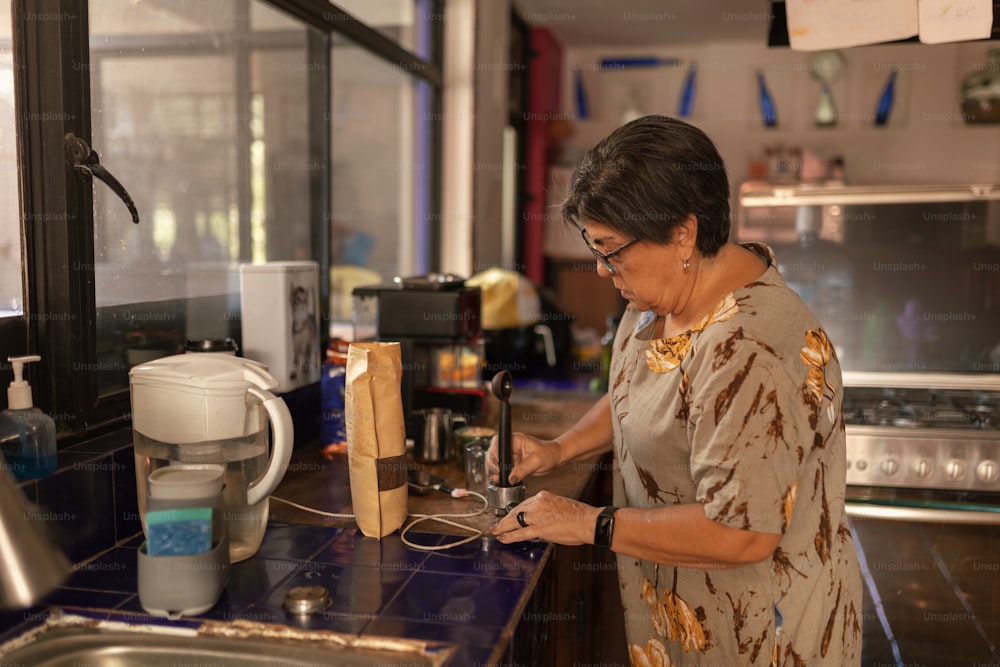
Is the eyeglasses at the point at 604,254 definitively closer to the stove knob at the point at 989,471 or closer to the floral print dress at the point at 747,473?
the floral print dress at the point at 747,473

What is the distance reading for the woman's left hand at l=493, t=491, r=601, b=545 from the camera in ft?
4.11

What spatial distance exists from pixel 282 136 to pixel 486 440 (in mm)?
1150

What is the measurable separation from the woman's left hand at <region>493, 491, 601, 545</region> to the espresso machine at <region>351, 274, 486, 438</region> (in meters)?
0.65

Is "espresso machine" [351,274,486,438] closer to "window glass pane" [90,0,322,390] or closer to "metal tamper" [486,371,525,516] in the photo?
"window glass pane" [90,0,322,390]

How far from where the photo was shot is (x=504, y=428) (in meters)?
1.42

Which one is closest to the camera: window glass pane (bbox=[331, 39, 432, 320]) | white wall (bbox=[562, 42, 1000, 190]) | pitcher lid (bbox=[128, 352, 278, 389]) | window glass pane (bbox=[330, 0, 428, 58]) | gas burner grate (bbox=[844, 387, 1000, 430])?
pitcher lid (bbox=[128, 352, 278, 389])

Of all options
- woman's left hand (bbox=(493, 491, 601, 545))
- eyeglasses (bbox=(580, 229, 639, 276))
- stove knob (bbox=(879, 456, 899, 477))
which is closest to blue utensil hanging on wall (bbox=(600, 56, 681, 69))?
stove knob (bbox=(879, 456, 899, 477))

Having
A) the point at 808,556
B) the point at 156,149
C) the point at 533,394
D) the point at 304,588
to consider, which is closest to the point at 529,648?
the point at 304,588

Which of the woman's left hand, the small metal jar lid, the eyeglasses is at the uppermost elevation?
the eyeglasses

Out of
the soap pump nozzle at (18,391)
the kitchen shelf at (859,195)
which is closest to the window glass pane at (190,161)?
the soap pump nozzle at (18,391)

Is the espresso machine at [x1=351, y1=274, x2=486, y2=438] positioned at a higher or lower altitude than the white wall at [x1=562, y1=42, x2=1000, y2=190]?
lower

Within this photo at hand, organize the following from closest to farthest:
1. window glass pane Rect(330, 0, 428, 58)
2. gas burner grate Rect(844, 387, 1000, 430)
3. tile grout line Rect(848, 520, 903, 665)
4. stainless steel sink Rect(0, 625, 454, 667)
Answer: stainless steel sink Rect(0, 625, 454, 667) → tile grout line Rect(848, 520, 903, 665) → gas burner grate Rect(844, 387, 1000, 430) → window glass pane Rect(330, 0, 428, 58)

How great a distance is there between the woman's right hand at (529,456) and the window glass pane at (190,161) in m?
0.69

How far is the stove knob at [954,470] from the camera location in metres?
2.01
